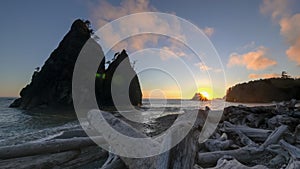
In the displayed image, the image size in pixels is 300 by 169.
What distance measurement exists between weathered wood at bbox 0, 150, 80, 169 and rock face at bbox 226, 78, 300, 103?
62429 millimetres

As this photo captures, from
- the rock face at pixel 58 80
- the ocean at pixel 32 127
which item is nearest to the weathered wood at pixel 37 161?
the ocean at pixel 32 127

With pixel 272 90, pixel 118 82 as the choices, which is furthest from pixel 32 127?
pixel 272 90

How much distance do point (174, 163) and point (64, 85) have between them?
5244cm

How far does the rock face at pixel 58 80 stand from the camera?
1903 inches

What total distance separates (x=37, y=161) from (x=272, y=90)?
7447 centimetres

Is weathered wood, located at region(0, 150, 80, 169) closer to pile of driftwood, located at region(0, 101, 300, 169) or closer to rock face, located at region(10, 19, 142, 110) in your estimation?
pile of driftwood, located at region(0, 101, 300, 169)

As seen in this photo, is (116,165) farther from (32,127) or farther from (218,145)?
(32,127)

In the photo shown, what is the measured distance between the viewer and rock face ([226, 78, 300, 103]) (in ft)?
186

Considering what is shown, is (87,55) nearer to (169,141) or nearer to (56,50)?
(56,50)

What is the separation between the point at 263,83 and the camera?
230 feet

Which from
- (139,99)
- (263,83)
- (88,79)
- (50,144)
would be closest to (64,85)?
(88,79)

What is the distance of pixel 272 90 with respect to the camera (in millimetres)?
65250

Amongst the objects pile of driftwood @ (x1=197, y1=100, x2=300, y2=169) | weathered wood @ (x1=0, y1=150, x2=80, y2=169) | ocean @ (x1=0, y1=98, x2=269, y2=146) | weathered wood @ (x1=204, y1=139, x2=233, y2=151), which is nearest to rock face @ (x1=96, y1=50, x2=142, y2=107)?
ocean @ (x1=0, y1=98, x2=269, y2=146)

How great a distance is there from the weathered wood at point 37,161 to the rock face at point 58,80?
45191 millimetres
